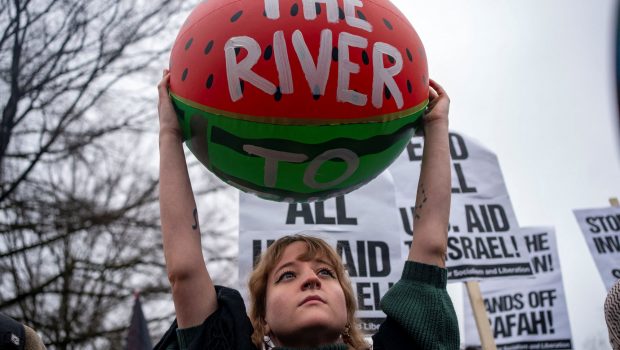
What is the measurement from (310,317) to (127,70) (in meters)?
7.24

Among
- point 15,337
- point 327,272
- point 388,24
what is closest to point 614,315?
point 327,272

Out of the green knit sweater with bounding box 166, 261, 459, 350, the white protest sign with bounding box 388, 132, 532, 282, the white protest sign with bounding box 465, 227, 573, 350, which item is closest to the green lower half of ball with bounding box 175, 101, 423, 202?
the green knit sweater with bounding box 166, 261, 459, 350

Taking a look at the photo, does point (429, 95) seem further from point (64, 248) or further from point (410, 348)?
point (64, 248)

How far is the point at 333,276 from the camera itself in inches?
71.2

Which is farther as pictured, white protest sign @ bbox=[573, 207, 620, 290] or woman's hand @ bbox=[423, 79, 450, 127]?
white protest sign @ bbox=[573, 207, 620, 290]

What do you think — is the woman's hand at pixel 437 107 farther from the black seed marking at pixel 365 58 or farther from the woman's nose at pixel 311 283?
the woman's nose at pixel 311 283

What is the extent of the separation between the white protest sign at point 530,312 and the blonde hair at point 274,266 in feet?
13.2

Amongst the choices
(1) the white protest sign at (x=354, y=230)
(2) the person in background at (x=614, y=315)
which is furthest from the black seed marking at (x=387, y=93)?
(1) the white protest sign at (x=354, y=230)

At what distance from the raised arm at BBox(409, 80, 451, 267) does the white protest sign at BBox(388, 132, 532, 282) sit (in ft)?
8.32

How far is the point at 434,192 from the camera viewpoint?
74.1 inches

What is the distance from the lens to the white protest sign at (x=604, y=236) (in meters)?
6.10

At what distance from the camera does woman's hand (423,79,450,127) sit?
2.03 m

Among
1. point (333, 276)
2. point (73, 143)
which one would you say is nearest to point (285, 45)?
point (333, 276)

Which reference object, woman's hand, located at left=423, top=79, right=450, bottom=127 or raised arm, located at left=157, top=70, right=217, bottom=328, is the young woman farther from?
woman's hand, located at left=423, top=79, right=450, bottom=127
